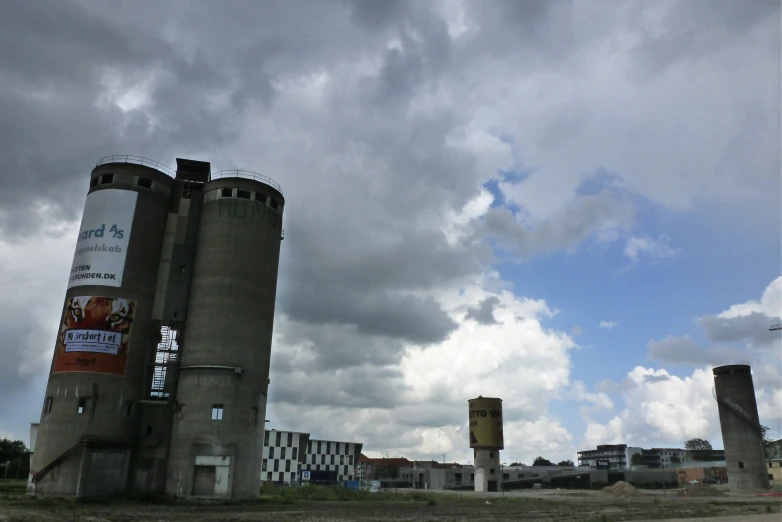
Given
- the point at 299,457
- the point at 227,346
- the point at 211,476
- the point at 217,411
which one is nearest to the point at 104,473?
the point at 211,476

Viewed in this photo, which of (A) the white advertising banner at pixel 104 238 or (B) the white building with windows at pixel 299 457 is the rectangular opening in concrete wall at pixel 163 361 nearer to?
(A) the white advertising banner at pixel 104 238

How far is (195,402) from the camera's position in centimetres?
3984

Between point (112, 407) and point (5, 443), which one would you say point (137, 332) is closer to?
point (112, 407)

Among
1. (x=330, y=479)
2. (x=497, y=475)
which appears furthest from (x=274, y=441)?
(x=497, y=475)

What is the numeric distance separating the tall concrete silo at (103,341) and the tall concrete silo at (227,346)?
3.26m

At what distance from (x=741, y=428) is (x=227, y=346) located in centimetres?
6234

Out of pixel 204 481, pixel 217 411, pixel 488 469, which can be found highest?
pixel 217 411

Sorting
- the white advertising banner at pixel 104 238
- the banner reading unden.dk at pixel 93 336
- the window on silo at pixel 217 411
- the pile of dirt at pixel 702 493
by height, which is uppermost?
the white advertising banner at pixel 104 238

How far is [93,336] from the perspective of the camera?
39.1 meters

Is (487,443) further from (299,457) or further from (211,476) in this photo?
(211,476)

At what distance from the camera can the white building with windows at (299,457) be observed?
8856 cm

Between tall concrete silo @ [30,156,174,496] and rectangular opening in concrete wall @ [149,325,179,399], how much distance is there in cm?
87

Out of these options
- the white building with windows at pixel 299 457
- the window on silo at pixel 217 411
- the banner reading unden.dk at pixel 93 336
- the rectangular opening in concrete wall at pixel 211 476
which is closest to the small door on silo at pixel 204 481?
the rectangular opening in concrete wall at pixel 211 476

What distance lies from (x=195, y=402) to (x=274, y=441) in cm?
5304
